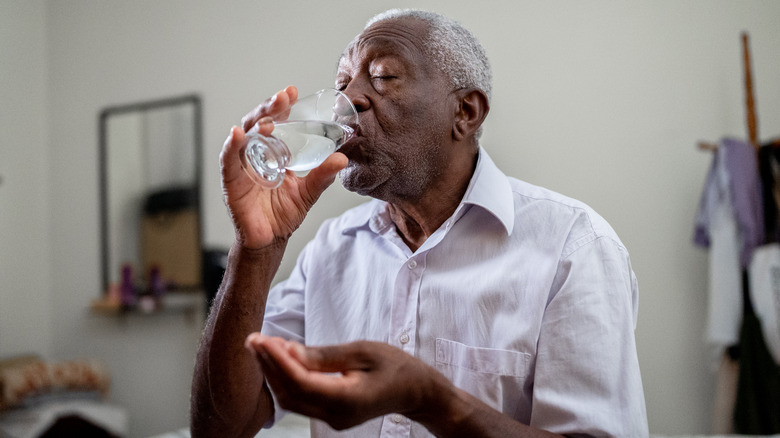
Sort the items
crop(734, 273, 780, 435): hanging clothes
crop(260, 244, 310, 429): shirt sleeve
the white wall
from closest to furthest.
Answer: crop(260, 244, 310, 429): shirt sleeve, crop(734, 273, 780, 435): hanging clothes, the white wall

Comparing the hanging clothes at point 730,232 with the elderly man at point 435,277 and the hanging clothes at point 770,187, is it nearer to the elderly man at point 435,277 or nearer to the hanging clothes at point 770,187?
the hanging clothes at point 770,187

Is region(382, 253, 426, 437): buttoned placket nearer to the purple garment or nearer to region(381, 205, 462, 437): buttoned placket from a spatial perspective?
region(381, 205, 462, 437): buttoned placket

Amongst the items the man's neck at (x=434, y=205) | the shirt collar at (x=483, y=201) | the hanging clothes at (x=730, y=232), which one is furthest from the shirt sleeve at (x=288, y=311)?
the hanging clothes at (x=730, y=232)

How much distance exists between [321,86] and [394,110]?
67.3 inches

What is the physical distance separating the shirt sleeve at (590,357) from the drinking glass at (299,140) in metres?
0.43

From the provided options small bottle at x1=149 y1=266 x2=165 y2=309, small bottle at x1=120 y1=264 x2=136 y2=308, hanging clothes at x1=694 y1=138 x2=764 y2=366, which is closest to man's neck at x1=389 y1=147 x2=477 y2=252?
hanging clothes at x1=694 y1=138 x2=764 y2=366

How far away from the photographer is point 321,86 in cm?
270

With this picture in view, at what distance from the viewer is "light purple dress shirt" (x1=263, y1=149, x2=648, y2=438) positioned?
894 mm

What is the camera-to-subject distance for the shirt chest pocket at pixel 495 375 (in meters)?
0.96

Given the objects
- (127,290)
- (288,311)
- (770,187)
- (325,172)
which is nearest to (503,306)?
(325,172)

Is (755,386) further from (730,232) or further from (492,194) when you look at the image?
(492,194)

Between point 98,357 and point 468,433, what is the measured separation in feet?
10.1

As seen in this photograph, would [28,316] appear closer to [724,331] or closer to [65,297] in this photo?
[65,297]

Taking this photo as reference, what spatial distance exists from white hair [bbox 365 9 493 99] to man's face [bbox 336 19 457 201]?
0.02 m
